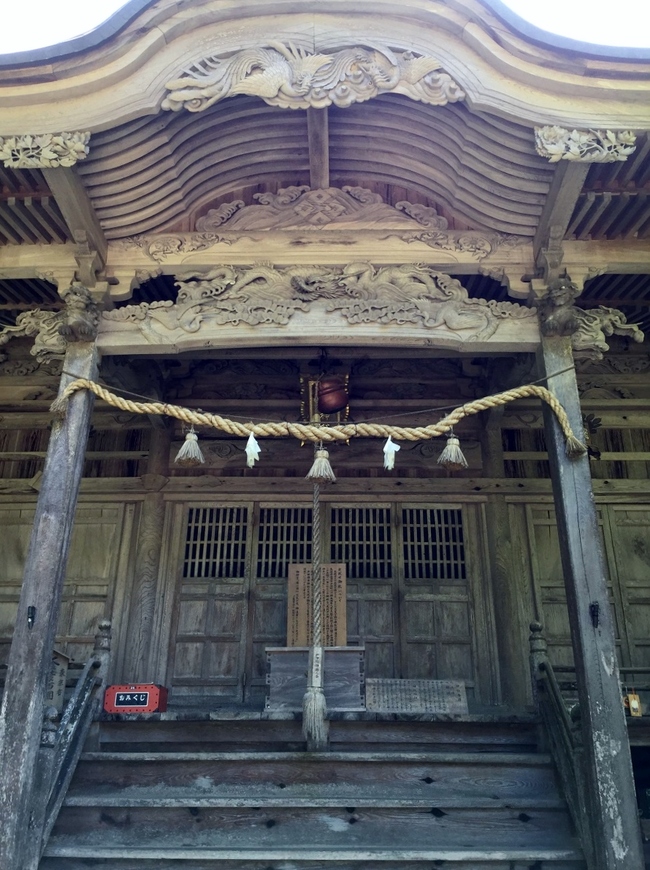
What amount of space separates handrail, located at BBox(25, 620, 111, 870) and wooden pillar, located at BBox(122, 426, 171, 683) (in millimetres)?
1566

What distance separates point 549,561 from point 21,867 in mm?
5547

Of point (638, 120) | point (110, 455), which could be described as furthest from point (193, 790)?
point (638, 120)

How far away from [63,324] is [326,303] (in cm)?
215

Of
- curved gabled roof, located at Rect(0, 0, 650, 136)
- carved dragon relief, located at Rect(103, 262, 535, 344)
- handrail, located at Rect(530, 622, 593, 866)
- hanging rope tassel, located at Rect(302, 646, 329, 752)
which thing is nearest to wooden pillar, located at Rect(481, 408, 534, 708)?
handrail, located at Rect(530, 622, 593, 866)

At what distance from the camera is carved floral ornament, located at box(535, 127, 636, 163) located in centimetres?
564

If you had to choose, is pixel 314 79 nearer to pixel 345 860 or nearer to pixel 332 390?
pixel 332 390

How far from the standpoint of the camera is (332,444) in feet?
28.1

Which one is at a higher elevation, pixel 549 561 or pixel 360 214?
pixel 360 214

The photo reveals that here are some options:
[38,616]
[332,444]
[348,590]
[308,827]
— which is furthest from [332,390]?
[308,827]

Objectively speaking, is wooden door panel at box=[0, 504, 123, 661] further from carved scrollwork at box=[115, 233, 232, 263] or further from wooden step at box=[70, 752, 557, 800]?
carved scrollwork at box=[115, 233, 232, 263]

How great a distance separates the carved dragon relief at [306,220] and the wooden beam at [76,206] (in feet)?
0.89

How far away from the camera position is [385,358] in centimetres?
847

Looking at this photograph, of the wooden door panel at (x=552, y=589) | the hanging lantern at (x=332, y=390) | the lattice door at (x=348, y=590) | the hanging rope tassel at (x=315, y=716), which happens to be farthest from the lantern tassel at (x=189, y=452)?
the wooden door panel at (x=552, y=589)

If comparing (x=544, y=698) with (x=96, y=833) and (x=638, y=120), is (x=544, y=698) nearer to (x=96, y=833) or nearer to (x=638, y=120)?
(x=96, y=833)
